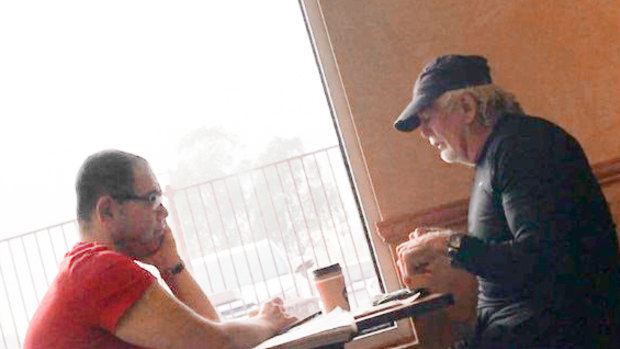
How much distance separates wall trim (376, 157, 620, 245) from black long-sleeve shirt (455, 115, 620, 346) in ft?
2.32

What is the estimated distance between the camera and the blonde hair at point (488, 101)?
195 centimetres

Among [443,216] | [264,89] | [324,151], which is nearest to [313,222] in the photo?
[324,151]

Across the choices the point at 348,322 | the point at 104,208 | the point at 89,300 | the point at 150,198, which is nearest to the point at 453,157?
the point at 348,322

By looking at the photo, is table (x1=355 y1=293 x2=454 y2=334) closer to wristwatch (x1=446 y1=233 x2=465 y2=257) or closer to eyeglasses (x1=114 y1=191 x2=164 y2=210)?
wristwatch (x1=446 y1=233 x2=465 y2=257)

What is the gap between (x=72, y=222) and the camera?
4.22m

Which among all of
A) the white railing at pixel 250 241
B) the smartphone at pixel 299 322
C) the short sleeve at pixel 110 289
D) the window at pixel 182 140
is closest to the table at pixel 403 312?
the smartphone at pixel 299 322

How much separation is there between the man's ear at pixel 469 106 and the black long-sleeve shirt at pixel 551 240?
217 millimetres

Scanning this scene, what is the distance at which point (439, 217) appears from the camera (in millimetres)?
2479

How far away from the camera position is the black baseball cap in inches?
79.4

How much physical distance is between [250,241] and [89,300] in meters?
2.75

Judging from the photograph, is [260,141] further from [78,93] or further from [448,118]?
[448,118]

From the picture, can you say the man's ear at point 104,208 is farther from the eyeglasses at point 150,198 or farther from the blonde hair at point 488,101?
the blonde hair at point 488,101

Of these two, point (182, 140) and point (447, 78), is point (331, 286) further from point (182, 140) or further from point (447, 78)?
point (182, 140)

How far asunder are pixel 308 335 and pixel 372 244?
3.90ft
